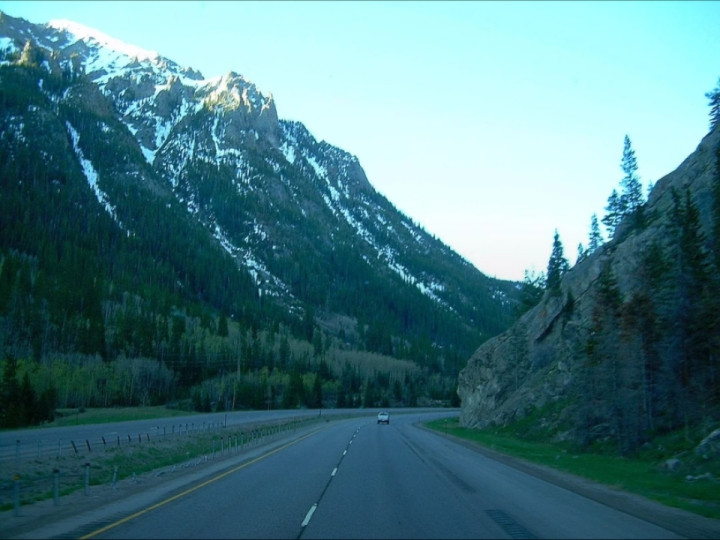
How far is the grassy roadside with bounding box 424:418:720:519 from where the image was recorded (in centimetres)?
1578

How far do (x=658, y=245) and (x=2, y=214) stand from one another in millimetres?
186121

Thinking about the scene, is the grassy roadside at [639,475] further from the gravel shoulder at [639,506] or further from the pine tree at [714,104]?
the pine tree at [714,104]

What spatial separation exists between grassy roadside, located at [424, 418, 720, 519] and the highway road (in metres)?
2.26

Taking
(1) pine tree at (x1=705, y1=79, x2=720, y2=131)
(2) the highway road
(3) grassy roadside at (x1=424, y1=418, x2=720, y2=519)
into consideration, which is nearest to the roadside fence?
(2) the highway road

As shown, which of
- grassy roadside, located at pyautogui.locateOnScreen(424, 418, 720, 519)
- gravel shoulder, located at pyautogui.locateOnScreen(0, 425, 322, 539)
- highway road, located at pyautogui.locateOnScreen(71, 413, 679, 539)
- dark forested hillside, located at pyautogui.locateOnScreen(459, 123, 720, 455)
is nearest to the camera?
highway road, located at pyautogui.locateOnScreen(71, 413, 679, 539)

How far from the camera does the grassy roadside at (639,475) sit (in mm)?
15784

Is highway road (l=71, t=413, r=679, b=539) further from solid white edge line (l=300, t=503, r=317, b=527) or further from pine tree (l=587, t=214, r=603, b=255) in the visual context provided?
pine tree (l=587, t=214, r=603, b=255)

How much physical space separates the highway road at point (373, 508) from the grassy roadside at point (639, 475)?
7.43 ft

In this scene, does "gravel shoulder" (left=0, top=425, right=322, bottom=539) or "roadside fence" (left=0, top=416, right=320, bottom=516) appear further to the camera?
"roadside fence" (left=0, top=416, right=320, bottom=516)

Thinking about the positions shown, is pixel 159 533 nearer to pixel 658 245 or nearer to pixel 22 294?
pixel 658 245

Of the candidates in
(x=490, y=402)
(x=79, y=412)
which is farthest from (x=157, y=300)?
(x=490, y=402)

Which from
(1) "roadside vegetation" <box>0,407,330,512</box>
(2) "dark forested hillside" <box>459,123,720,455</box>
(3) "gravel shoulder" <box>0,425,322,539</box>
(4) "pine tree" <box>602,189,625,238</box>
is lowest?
(1) "roadside vegetation" <box>0,407,330,512</box>

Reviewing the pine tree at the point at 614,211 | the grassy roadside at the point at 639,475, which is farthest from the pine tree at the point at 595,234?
the grassy roadside at the point at 639,475

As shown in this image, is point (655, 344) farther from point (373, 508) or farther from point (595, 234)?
point (595, 234)
